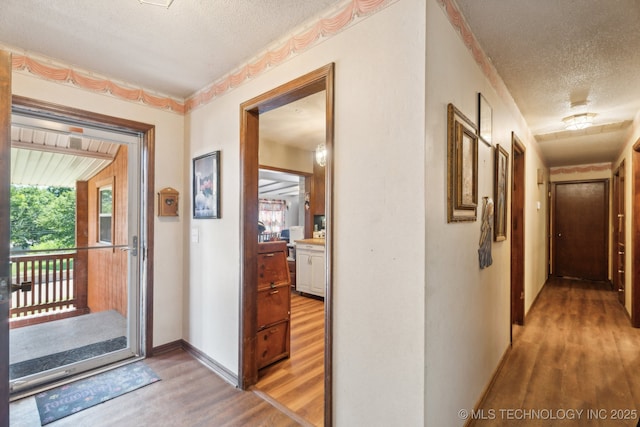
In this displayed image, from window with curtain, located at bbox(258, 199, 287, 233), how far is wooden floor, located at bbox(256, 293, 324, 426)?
741cm

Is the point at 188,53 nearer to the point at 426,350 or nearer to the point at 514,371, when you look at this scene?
the point at 426,350

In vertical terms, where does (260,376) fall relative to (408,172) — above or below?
below

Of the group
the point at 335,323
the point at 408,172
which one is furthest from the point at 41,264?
the point at 408,172

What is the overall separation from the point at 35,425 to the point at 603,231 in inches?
321

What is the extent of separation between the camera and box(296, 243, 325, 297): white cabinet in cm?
452

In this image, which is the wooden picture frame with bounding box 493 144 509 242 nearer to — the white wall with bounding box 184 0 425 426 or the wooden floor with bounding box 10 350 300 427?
the white wall with bounding box 184 0 425 426

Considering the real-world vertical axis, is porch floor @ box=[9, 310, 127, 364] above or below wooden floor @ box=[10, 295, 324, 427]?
above

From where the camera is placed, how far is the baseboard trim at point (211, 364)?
2.27m

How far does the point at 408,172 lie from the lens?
1.33 metres

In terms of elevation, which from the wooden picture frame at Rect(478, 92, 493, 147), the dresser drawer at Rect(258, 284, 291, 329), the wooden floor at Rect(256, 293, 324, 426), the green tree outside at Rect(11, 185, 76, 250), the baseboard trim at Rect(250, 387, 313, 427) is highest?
the wooden picture frame at Rect(478, 92, 493, 147)

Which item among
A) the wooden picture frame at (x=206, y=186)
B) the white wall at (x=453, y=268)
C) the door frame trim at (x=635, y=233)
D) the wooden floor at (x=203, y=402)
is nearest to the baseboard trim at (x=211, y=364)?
the wooden floor at (x=203, y=402)

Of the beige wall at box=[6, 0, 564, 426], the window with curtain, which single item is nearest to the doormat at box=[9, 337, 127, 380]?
the beige wall at box=[6, 0, 564, 426]

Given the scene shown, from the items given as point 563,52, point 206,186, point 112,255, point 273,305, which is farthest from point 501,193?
point 112,255

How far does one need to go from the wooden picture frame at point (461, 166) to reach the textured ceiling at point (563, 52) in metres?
0.57
